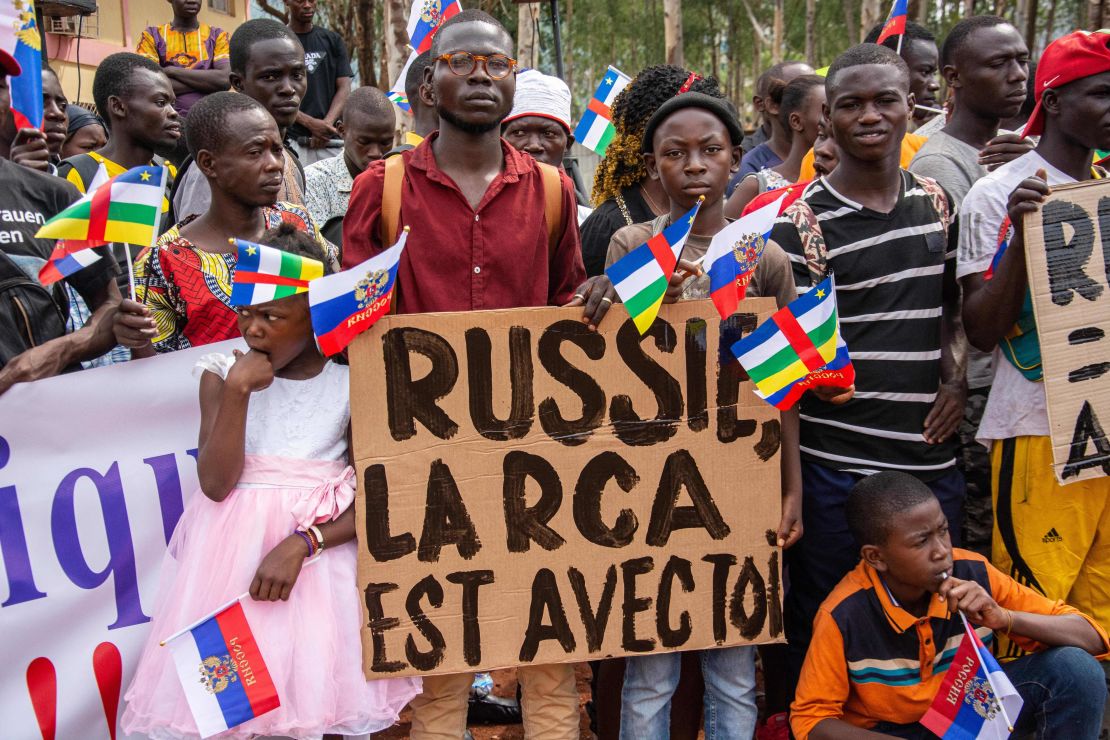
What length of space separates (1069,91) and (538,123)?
7.99 ft

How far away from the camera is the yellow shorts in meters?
3.63

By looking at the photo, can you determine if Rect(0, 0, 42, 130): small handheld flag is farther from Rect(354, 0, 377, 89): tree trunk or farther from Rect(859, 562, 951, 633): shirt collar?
Rect(354, 0, 377, 89): tree trunk

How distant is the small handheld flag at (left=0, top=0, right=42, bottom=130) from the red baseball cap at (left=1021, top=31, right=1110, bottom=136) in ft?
13.0

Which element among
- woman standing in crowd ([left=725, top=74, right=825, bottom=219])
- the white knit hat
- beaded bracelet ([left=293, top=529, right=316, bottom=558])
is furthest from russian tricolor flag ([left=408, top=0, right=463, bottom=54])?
beaded bracelet ([left=293, top=529, right=316, bottom=558])

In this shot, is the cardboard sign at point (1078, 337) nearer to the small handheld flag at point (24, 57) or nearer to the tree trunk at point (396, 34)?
the small handheld flag at point (24, 57)

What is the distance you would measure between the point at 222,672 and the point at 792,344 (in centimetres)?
184

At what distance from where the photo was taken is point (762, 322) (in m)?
3.21

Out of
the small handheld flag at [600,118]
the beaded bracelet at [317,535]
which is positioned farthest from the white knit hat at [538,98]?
the beaded bracelet at [317,535]

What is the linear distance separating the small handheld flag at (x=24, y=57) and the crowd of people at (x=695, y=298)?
3.13 feet

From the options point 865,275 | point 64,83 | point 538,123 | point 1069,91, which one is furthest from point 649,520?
point 64,83

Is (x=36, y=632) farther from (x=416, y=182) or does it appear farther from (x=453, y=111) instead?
(x=453, y=111)

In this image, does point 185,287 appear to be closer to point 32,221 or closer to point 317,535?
point 32,221

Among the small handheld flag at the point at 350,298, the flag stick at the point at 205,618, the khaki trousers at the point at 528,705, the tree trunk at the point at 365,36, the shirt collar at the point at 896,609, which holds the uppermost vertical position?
the tree trunk at the point at 365,36

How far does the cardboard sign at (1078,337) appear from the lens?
136 inches
